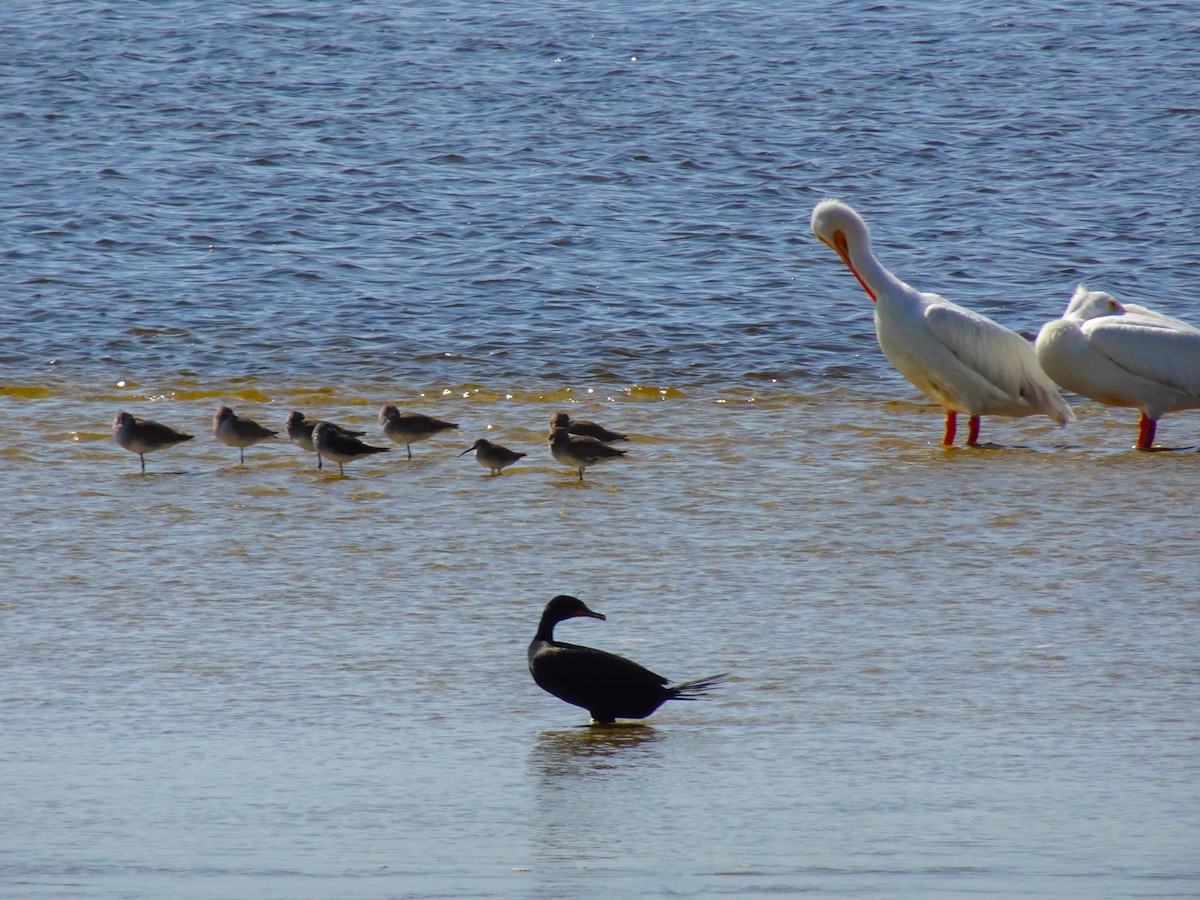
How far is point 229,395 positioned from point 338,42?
13.8 metres

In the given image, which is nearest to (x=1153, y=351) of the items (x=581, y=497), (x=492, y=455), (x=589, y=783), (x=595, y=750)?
(x=581, y=497)

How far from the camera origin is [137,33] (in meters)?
25.0

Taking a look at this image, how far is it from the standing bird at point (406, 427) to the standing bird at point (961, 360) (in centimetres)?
303

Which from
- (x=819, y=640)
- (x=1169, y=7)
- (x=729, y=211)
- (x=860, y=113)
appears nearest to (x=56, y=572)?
(x=819, y=640)

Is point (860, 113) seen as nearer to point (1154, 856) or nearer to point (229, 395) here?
point (229, 395)

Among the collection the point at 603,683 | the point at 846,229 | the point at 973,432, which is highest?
the point at 846,229

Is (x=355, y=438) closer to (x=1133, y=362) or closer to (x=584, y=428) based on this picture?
(x=584, y=428)

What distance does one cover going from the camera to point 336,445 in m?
9.24

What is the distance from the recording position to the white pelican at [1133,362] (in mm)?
10469

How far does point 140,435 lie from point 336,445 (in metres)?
1.09

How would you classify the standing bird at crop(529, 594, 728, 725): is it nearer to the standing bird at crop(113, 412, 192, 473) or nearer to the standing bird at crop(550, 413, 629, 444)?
the standing bird at crop(550, 413, 629, 444)

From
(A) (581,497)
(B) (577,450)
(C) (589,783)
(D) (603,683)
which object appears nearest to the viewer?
(C) (589,783)

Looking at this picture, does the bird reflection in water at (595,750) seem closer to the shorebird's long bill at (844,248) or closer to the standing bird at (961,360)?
the standing bird at (961,360)

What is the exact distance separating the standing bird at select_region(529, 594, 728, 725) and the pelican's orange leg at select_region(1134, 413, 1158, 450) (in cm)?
578
